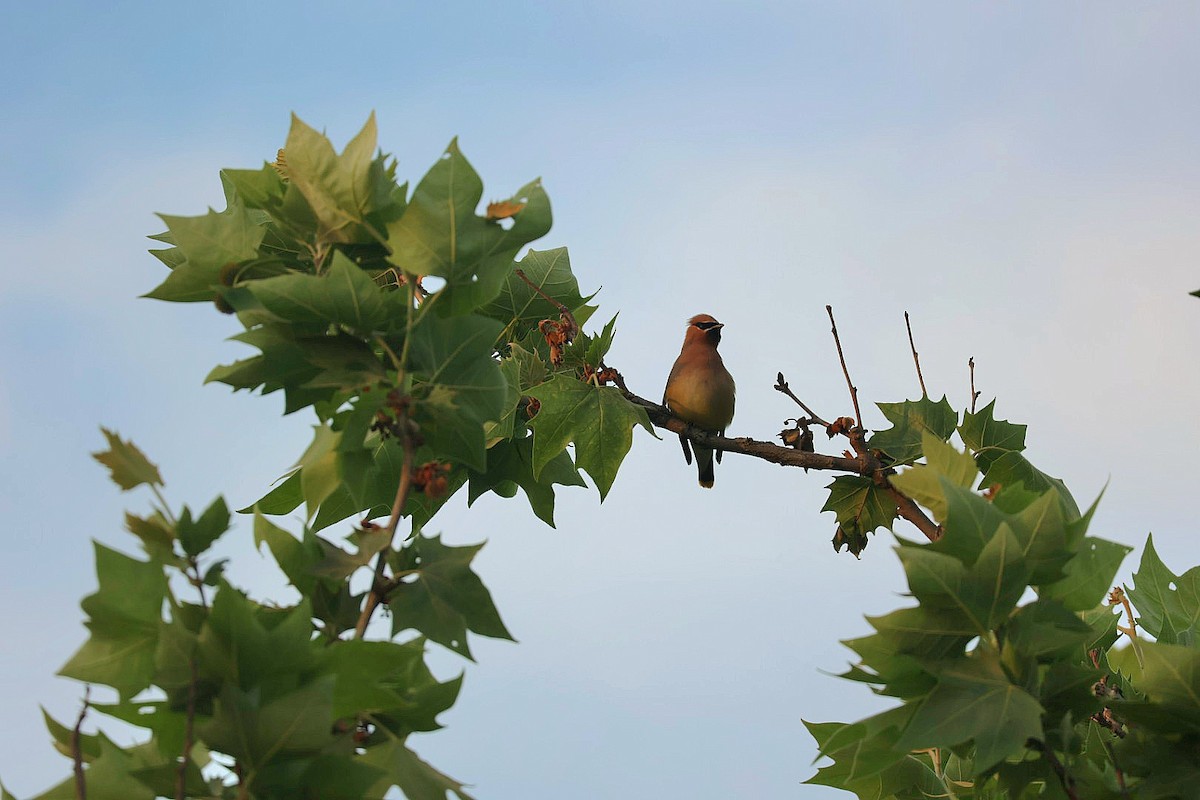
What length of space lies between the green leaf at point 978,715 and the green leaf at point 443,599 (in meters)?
1.16

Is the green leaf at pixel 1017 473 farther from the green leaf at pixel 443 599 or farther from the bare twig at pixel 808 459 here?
the green leaf at pixel 443 599

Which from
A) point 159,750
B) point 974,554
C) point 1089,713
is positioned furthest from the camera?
point 1089,713

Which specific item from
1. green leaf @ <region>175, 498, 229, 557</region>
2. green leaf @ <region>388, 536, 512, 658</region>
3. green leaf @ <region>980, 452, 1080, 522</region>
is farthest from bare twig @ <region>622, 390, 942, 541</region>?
green leaf @ <region>175, 498, 229, 557</region>

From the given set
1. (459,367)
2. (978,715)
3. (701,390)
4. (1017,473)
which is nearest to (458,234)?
(459,367)

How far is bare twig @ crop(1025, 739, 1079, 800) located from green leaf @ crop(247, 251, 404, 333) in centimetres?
220

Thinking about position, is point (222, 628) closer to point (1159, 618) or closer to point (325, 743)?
point (325, 743)

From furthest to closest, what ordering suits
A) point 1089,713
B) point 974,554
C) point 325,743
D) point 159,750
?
point 1089,713
point 974,554
point 159,750
point 325,743

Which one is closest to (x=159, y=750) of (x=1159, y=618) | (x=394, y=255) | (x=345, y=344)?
(x=345, y=344)

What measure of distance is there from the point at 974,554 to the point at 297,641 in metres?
1.82

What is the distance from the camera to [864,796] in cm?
425

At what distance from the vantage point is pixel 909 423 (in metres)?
5.21

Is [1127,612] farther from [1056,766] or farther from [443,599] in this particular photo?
[443,599]

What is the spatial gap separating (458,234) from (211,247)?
79cm

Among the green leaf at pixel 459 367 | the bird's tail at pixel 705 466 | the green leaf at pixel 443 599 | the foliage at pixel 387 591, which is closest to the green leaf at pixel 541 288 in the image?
the foliage at pixel 387 591
